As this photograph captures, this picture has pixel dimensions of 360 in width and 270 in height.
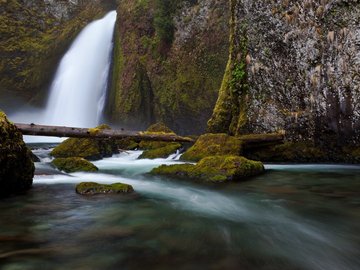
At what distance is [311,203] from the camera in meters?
4.86

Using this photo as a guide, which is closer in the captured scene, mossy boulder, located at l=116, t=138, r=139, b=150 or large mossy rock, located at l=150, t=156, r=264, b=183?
large mossy rock, located at l=150, t=156, r=264, b=183

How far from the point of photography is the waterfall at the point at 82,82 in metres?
23.6

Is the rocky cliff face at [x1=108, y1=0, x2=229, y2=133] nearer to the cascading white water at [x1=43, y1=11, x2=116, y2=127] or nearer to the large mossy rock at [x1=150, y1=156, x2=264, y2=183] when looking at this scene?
the cascading white water at [x1=43, y1=11, x2=116, y2=127]

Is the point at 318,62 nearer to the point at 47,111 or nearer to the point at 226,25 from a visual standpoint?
the point at 226,25

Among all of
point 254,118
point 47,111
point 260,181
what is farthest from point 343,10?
point 47,111

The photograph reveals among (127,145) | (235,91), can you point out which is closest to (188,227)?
(235,91)

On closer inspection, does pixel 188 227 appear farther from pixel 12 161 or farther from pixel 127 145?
pixel 127 145

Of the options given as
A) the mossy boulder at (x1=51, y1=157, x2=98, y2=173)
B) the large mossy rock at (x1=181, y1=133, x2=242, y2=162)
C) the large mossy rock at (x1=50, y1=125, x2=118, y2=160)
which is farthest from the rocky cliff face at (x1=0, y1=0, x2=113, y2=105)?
the large mossy rock at (x1=181, y1=133, x2=242, y2=162)

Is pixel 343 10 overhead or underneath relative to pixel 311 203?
overhead

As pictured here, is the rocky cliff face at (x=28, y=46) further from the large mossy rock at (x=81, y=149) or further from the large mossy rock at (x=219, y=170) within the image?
the large mossy rock at (x=219, y=170)

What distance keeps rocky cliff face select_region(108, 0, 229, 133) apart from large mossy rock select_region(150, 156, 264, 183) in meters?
10.2

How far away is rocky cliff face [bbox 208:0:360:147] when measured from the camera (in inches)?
336

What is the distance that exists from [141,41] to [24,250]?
67.3ft

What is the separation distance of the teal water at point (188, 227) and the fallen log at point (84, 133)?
11.5 feet
